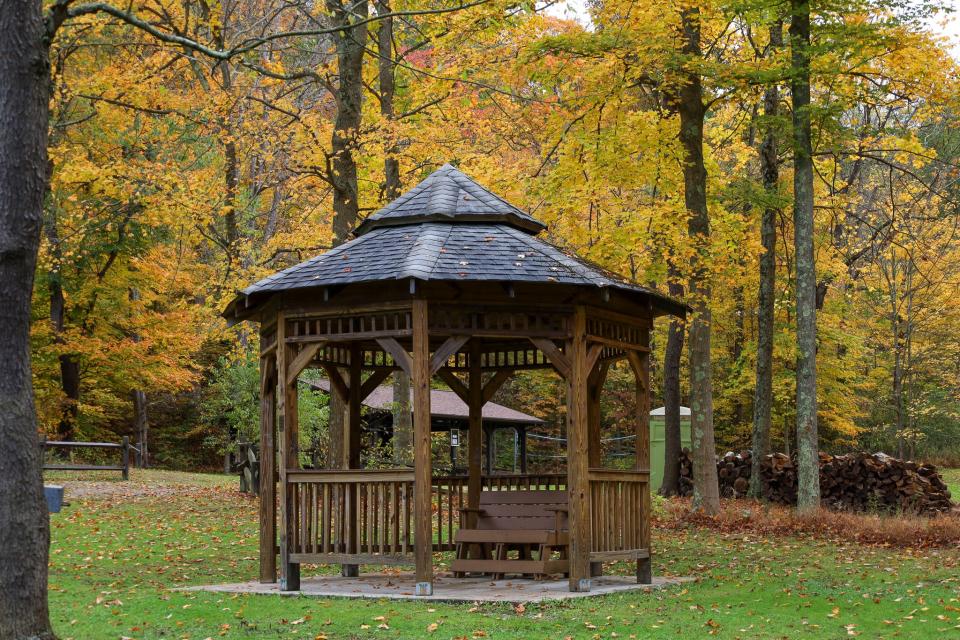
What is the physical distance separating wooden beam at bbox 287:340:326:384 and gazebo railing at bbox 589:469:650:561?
10.5 ft

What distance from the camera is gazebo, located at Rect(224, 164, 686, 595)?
1092 cm

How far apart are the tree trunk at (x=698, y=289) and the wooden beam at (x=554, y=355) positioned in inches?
282

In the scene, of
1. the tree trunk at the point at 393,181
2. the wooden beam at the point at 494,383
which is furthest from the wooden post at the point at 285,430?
the tree trunk at the point at 393,181

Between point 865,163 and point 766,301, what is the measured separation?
539 inches

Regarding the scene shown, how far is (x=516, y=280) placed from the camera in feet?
35.3

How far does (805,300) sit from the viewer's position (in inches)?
711

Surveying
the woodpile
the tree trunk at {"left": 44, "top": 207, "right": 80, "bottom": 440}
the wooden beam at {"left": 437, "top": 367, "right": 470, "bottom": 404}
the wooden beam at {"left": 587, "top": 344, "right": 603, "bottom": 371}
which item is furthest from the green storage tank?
the wooden beam at {"left": 587, "top": 344, "right": 603, "bottom": 371}

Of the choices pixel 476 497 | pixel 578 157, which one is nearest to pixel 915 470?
pixel 578 157

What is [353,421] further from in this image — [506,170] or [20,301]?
[506,170]

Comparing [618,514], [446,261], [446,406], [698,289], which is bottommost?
[618,514]

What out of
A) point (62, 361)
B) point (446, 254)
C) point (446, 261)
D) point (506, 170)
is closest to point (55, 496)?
point (446, 261)

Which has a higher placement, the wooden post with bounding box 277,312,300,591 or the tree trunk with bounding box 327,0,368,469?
the tree trunk with bounding box 327,0,368,469

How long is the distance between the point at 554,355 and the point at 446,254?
153cm

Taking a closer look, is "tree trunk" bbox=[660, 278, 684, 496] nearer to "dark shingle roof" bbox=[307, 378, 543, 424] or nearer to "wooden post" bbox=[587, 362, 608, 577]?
"dark shingle roof" bbox=[307, 378, 543, 424]
